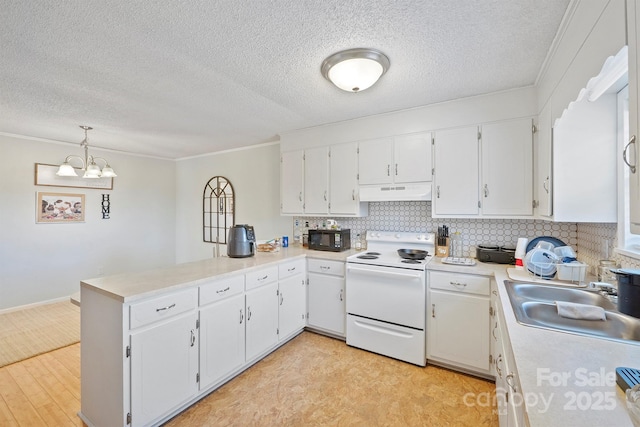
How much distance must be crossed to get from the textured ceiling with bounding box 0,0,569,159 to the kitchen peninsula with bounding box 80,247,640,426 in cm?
150

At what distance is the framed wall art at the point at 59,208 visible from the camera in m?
3.93

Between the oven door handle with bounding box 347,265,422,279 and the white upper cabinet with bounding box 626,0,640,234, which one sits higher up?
the white upper cabinet with bounding box 626,0,640,234

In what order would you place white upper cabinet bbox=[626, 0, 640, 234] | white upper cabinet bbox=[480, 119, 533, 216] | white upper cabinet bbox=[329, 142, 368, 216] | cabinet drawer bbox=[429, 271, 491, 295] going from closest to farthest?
white upper cabinet bbox=[626, 0, 640, 234], cabinet drawer bbox=[429, 271, 491, 295], white upper cabinet bbox=[480, 119, 533, 216], white upper cabinet bbox=[329, 142, 368, 216]

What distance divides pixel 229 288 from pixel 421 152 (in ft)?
7.09

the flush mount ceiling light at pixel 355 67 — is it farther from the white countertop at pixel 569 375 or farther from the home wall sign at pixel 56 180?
the home wall sign at pixel 56 180

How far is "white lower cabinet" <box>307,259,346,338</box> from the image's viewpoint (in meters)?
2.86

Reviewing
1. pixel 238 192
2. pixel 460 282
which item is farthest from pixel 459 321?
pixel 238 192

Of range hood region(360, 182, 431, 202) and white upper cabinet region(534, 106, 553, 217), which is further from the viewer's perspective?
range hood region(360, 182, 431, 202)

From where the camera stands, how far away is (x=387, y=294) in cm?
253

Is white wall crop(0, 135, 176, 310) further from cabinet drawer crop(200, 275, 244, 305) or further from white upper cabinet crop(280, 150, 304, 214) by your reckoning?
cabinet drawer crop(200, 275, 244, 305)

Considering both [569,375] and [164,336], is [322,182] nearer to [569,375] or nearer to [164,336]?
[164,336]

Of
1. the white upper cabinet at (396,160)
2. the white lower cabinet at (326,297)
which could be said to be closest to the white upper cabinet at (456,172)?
the white upper cabinet at (396,160)

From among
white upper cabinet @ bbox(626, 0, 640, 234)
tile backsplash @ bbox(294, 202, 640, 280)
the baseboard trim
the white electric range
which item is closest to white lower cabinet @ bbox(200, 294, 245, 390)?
the white electric range

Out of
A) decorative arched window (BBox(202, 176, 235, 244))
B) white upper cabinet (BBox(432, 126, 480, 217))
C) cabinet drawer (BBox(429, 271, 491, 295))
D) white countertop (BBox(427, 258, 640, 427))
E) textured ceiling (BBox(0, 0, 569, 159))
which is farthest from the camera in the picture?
decorative arched window (BBox(202, 176, 235, 244))
